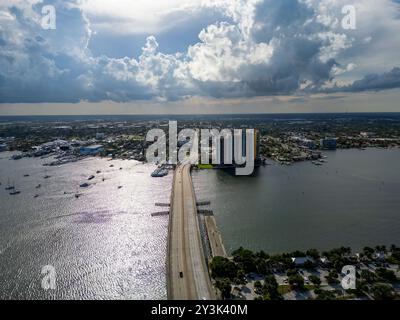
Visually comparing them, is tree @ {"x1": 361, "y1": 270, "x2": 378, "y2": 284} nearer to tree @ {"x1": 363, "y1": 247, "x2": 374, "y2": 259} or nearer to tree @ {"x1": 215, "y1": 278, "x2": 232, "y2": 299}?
tree @ {"x1": 363, "y1": 247, "x2": 374, "y2": 259}

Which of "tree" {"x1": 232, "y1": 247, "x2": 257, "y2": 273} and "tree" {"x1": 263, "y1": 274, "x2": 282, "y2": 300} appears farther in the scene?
"tree" {"x1": 232, "y1": 247, "x2": 257, "y2": 273}

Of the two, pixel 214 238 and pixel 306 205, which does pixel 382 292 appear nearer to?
pixel 214 238

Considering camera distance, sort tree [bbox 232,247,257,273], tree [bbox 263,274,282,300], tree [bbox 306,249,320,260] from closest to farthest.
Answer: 1. tree [bbox 263,274,282,300]
2. tree [bbox 232,247,257,273]
3. tree [bbox 306,249,320,260]

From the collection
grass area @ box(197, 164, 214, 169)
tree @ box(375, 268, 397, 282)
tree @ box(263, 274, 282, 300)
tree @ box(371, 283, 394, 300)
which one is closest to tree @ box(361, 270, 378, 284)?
tree @ box(375, 268, 397, 282)

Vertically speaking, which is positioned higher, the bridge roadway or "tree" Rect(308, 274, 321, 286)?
the bridge roadway
